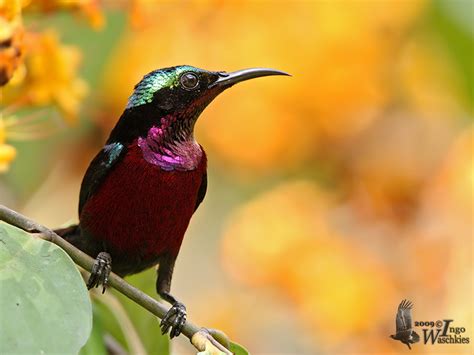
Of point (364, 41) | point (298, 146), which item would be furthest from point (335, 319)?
point (364, 41)

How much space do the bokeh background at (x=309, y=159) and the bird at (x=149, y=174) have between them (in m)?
0.80

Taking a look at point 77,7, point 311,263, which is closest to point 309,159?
point 311,263

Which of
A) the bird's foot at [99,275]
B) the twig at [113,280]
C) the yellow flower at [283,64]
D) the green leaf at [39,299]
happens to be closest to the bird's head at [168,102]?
the bird's foot at [99,275]

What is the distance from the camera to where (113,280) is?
1974 mm

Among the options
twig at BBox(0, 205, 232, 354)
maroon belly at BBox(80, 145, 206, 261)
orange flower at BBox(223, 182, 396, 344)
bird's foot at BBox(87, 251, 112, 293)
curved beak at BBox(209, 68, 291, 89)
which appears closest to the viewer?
twig at BBox(0, 205, 232, 354)

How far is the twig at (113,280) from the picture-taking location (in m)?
1.86

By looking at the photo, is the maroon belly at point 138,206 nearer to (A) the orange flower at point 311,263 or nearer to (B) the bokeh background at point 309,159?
(B) the bokeh background at point 309,159

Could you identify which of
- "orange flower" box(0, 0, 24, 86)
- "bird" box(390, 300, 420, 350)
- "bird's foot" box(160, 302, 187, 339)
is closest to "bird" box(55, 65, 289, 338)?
"bird's foot" box(160, 302, 187, 339)

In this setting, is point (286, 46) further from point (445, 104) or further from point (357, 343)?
point (357, 343)

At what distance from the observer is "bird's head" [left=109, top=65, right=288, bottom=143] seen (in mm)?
2621

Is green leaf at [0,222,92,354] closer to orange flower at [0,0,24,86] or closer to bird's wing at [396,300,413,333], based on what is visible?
Result: orange flower at [0,0,24,86]

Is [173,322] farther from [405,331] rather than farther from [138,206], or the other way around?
[405,331]

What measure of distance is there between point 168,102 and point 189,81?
9cm

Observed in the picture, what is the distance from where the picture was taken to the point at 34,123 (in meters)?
3.18
